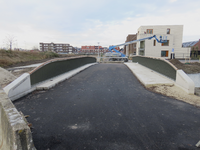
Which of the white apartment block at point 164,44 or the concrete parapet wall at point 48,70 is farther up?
the white apartment block at point 164,44

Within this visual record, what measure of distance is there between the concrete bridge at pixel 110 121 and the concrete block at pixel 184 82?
1.22 metres

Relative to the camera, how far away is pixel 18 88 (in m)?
6.16

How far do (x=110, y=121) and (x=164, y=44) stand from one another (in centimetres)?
4729

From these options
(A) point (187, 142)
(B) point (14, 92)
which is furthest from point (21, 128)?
(B) point (14, 92)

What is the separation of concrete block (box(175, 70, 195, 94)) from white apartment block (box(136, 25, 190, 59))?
129 feet

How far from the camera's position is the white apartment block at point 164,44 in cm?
4509

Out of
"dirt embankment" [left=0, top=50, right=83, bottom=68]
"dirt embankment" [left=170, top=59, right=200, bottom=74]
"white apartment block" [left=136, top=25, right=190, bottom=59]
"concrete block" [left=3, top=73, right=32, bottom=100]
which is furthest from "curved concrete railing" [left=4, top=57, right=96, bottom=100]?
"white apartment block" [left=136, top=25, right=190, bottom=59]

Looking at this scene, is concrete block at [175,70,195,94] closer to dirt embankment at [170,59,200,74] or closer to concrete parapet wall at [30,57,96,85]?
concrete parapet wall at [30,57,96,85]

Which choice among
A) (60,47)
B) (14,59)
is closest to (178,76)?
(14,59)

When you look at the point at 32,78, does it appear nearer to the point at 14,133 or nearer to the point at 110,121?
the point at 110,121

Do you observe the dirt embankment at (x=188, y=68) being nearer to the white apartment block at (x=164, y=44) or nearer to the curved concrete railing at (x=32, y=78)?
the curved concrete railing at (x=32, y=78)

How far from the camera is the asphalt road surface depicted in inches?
127

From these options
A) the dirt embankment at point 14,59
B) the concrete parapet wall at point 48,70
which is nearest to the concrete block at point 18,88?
the concrete parapet wall at point 48,70

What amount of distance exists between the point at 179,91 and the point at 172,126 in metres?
3.65
